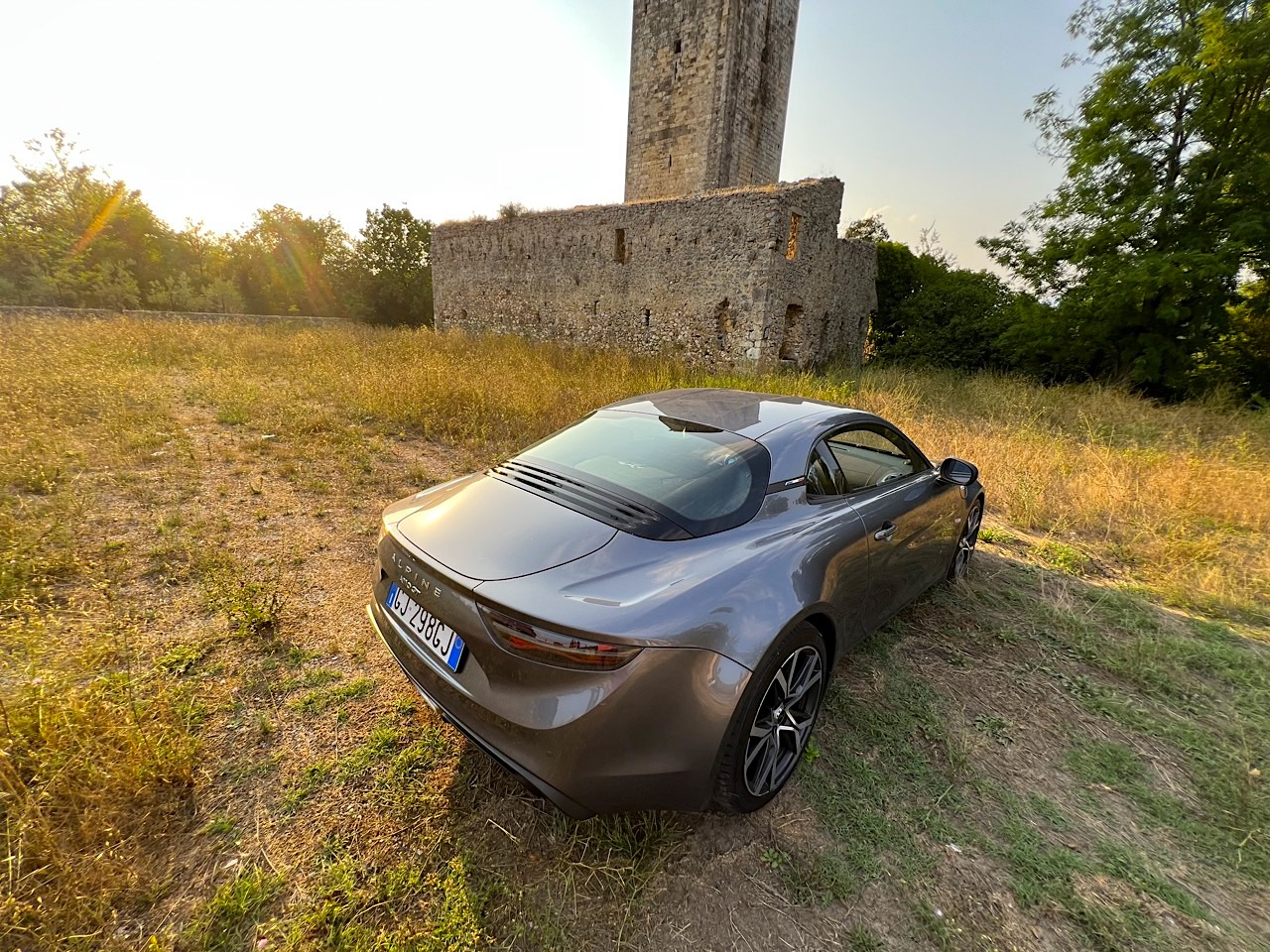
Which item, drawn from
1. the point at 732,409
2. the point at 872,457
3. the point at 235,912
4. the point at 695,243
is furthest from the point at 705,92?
the point at 235,912

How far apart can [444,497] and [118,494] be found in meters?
3.69

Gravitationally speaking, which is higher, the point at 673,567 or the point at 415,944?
the point at 673,567

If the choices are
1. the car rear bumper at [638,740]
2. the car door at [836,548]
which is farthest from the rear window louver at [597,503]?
the car door at [836,548]

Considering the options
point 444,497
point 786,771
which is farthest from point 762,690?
point 444,497

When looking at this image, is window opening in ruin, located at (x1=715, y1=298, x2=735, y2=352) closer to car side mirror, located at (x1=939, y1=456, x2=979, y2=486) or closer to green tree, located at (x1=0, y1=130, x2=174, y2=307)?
car side mirror, located at (x1=939, y1=456, x2=979, y2=486)

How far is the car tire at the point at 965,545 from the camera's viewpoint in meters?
3.23

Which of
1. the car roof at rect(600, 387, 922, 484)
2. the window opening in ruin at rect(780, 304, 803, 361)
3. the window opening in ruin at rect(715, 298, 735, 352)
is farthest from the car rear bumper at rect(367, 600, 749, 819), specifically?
the window opening in ruin at rect(780, 304, 803, 361)

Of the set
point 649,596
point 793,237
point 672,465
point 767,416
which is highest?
point 793,237

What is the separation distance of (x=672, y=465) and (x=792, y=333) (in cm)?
1069

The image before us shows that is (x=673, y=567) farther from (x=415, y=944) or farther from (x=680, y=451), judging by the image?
(x=415, y=944)

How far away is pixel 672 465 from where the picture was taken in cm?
204

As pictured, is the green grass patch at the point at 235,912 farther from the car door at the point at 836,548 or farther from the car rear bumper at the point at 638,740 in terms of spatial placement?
the car door at the point at 836,548

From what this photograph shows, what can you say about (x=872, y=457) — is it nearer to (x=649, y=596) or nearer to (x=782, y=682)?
(x=782, y=682)

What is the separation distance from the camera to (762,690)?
1610 mm
